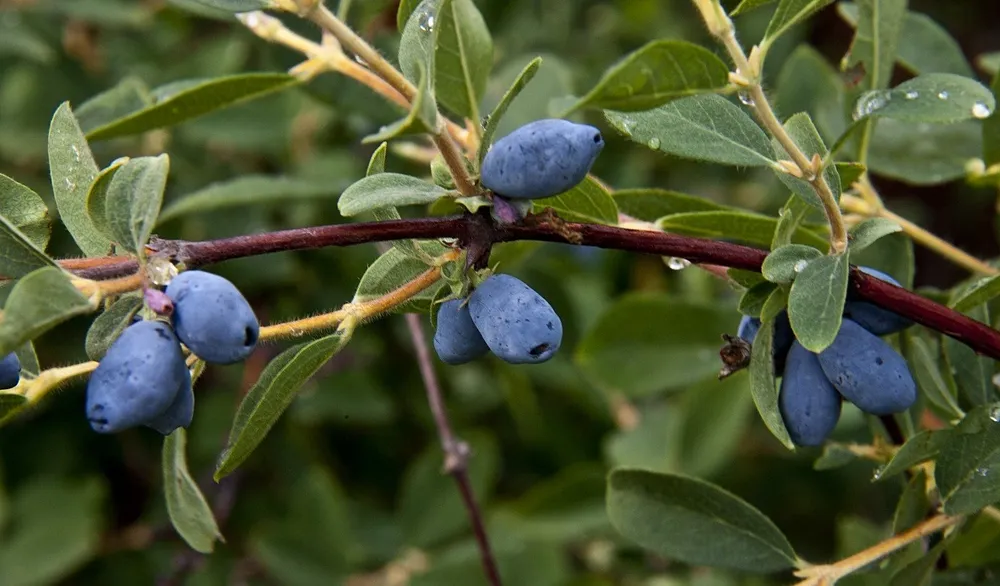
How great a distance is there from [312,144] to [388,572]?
3.87 ft

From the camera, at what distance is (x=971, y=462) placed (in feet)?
4.05

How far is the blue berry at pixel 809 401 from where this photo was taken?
1184 mm

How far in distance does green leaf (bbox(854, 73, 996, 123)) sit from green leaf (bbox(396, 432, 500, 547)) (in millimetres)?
1498

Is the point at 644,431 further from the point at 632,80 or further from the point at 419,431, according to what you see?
the point at 632,80

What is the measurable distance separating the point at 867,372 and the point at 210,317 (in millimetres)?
690

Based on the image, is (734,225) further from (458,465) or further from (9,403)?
(9,403)

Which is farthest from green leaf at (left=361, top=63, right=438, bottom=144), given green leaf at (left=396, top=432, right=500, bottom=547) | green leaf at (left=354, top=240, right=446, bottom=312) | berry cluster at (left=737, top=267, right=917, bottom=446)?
green leaf at (left=396, top=432, right=500, bottom=547)

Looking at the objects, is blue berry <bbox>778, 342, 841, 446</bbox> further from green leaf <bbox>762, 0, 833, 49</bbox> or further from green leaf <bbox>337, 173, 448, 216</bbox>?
green leaf <bbox>337, 173, 448, 216</bbox>

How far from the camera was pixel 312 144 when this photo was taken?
292 cm

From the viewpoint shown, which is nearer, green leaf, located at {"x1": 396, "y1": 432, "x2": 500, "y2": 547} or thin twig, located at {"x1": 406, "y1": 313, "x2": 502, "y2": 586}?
thin twig, located at {"x1": 406, "y1": 313, "x2": 502, "y2": 586}

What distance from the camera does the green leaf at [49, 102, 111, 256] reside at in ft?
3.77

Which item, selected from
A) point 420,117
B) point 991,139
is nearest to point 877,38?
point 991,139

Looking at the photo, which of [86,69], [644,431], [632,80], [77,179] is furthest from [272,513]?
[632,80]

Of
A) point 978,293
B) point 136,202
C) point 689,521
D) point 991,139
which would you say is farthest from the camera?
point 991,139
